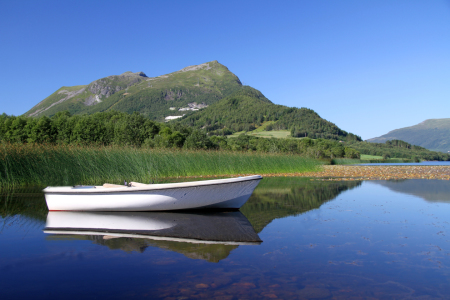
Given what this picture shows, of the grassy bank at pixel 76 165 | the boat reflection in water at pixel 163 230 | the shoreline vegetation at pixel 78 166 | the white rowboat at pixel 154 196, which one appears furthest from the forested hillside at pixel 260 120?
the boat reflection in water at pixel 163 230

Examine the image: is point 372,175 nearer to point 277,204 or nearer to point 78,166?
point 277,204

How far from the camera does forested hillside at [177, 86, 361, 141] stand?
111938 millimetres

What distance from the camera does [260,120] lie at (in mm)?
127312

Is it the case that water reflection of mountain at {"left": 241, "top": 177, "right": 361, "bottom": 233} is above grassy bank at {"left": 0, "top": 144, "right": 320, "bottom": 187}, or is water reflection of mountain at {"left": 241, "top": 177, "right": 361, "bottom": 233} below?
below

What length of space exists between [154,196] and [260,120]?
122410 mm

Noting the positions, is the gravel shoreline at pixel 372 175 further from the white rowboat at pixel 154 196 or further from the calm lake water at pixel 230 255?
the white rowboat at pixel 154 196

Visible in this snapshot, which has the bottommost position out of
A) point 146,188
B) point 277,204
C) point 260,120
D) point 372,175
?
point 372,175

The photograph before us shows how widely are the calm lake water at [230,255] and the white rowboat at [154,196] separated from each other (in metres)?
0.25

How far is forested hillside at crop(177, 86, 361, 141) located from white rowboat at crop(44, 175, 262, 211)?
302ft

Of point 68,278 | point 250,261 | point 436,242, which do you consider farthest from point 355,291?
point 68,278

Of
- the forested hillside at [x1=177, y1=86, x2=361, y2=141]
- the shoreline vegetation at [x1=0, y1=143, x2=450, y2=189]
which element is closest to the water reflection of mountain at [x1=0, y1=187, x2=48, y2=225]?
the shoreline vegetation at [x1=0, y1=143, x2=450, y2=189]

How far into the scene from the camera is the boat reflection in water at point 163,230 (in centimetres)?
451

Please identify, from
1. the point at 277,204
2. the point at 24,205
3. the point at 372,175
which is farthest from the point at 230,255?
the point at 372,175

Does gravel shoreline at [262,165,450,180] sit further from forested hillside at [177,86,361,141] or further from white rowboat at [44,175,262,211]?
forested hillside at [177,86,361,141]
